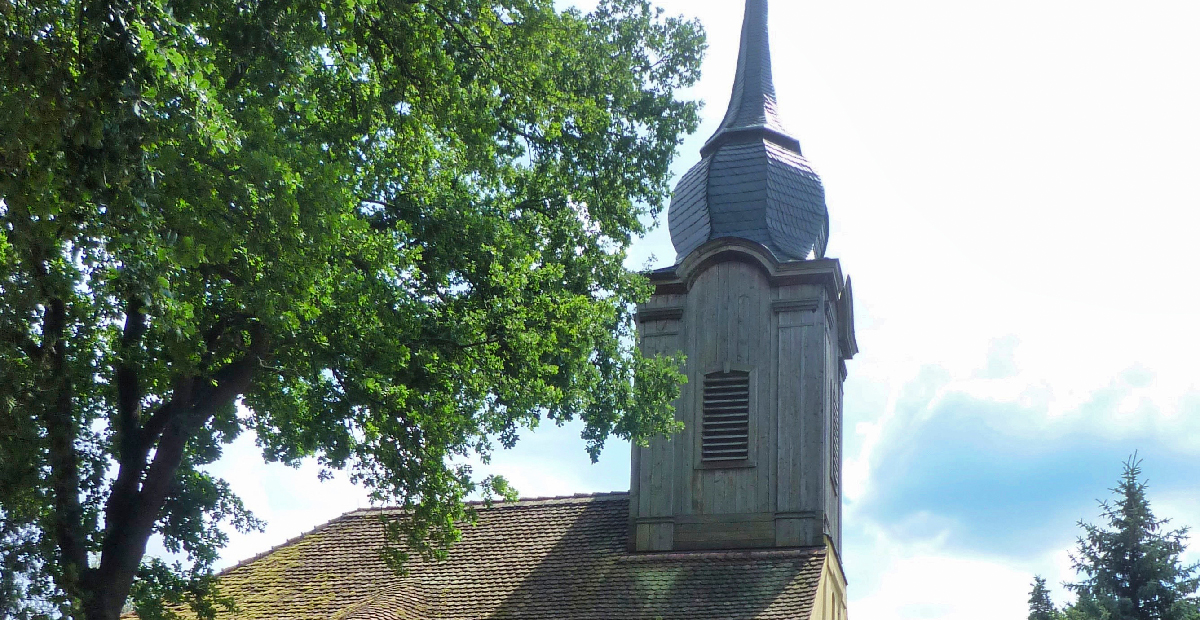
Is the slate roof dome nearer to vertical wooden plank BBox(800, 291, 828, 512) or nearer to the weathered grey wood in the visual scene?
the weathered grey wood

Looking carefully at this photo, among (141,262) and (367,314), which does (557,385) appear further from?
(141,262)

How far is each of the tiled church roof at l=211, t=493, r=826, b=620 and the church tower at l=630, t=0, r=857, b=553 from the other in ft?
2.41

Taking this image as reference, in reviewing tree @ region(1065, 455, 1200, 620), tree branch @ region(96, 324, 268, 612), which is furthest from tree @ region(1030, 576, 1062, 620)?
tree branch @ region(96, 324, 268, 612)

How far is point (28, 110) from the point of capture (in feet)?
24.8

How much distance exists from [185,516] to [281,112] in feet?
16.3

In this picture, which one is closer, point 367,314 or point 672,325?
point 367,314

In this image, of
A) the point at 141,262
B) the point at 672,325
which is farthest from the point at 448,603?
the point at 141,262

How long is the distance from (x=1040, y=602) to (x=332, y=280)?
22.0 m

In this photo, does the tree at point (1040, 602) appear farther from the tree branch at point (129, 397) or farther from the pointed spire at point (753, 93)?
the tree branch at point (129, 397)

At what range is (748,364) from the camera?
2250 cm

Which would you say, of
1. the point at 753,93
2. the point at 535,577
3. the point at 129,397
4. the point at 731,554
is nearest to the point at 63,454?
the point at 129,397

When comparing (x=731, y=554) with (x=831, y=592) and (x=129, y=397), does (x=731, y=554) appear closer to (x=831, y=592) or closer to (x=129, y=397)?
(x=831, y=592)

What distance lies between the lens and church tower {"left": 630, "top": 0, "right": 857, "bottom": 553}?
21562mm

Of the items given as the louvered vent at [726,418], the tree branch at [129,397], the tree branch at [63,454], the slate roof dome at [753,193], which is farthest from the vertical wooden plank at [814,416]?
the tree branch at [63,454]
